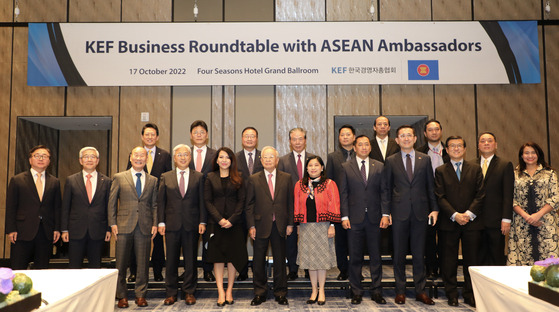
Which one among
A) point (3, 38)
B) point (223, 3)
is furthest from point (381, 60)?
point (3, 38)

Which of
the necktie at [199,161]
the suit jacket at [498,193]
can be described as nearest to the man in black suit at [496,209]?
the suit jacket at [498,193]

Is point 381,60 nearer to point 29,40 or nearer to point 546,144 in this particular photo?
point 546,144

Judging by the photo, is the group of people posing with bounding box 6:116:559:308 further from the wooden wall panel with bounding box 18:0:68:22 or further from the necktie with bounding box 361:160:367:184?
the wooden wall panel with bounding box 18:0:68:22

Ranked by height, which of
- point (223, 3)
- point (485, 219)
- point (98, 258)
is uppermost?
point (223, 3)

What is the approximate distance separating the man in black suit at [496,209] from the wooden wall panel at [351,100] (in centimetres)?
248

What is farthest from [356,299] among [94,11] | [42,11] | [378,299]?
[42,11]

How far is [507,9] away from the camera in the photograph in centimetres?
655

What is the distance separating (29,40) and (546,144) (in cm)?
794

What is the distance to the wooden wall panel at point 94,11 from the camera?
6.40 meters

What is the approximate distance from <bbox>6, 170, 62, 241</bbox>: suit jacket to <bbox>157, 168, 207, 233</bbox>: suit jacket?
3.77 ft

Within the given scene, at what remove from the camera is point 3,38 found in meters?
6.39

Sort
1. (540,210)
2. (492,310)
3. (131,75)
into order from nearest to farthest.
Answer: (492,310), (540,210), (131,75)

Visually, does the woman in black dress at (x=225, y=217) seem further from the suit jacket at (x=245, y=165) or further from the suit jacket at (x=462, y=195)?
the suit jacket at (x=462, y=195)

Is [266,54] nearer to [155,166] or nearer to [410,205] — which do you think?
[155,166]
